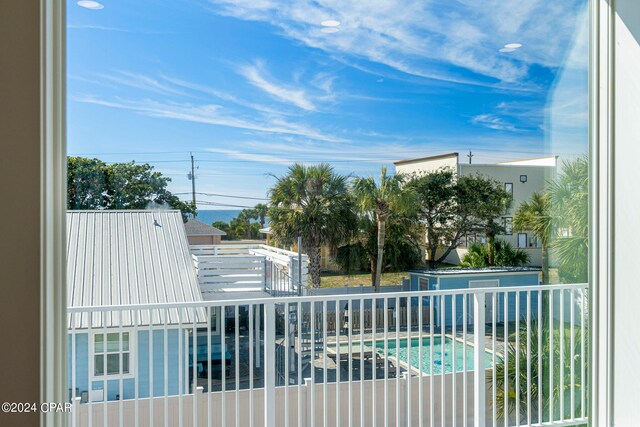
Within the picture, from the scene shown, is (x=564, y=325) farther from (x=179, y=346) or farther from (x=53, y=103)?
(x=53, y=103)

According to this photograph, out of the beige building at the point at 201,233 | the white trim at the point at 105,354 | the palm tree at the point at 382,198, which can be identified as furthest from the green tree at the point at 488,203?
the white trim at the point at 105,354

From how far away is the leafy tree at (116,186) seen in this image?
5.68 feet

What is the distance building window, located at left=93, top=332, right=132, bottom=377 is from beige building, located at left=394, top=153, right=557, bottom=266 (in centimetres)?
137

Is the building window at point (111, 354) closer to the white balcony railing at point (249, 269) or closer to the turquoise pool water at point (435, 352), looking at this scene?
the white balcony railing at point (249, 269)

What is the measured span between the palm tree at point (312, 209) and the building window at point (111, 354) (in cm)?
77

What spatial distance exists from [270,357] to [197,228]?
0.71 metres

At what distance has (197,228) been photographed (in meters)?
1.94

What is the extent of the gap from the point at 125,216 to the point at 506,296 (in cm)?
176

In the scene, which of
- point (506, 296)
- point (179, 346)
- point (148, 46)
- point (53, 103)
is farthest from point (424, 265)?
point (53, 103)

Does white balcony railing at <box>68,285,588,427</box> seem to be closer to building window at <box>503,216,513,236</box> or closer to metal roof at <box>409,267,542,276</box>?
metal roof at <box>409,267,542,276</box>

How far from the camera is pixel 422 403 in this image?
272 centimetres
